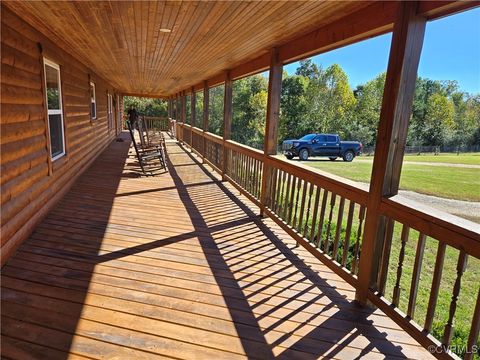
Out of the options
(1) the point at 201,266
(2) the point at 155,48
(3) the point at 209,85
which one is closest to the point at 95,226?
(1) the point at 201,266

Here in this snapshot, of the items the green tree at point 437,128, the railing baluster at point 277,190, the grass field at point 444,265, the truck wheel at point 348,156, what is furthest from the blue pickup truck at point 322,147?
the railing baluster at point 277,190

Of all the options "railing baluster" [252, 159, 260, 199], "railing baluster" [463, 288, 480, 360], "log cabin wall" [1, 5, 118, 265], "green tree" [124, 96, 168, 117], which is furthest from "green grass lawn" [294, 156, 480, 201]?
"green tree" [124, 96, 168, 117]

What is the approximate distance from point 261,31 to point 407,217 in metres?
2.28

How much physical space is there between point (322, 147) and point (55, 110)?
1357 centimetres

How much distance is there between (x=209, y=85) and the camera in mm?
7965

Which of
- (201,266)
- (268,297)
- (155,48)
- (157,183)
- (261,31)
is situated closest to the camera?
(268,297)

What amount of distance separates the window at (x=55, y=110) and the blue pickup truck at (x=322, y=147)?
12.3 meters

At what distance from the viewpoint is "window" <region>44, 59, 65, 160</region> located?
395 centimetres

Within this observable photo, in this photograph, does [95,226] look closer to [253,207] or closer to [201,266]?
[201,266]

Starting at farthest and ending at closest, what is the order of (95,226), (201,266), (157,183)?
(157,183), (95,226), (201,266)

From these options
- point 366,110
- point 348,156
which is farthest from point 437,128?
point 366,110

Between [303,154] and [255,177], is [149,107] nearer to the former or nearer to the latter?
[303,154]

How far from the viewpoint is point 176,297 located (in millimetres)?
2213

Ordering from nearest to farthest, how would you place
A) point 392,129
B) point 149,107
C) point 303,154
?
point 392,129 → point 303,154 → point 149,107
